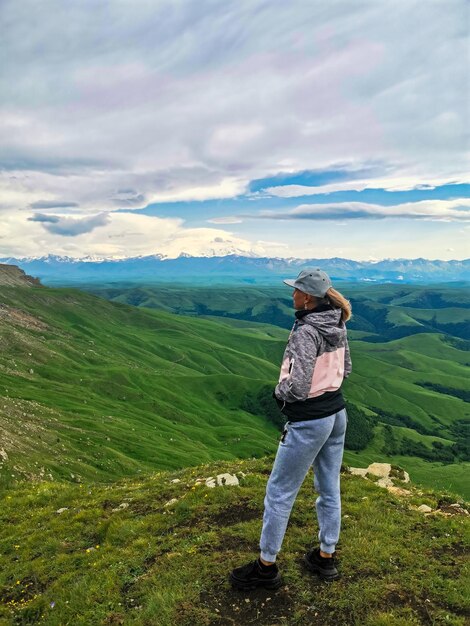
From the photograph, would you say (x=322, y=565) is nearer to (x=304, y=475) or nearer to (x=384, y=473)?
(x=304, y=475)

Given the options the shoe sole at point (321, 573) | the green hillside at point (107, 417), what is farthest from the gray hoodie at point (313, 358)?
the green hillside at point (107, 417)

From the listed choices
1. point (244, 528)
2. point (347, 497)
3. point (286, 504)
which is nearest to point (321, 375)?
point (286, 504)

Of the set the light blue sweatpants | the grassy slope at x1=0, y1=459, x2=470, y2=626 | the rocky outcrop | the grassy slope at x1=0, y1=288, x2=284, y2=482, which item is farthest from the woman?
the grassy slope at x1=0, y1=288, x2=284, y2=482

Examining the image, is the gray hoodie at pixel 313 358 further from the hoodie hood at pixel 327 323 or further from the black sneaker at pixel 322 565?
the black sneaker at pixel 322 565

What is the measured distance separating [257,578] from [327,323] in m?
5.73

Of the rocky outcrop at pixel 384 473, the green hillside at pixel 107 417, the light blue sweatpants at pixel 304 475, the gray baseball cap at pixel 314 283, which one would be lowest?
the green hillside at pixel 107 417

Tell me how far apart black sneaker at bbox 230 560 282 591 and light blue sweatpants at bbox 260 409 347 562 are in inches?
14.5

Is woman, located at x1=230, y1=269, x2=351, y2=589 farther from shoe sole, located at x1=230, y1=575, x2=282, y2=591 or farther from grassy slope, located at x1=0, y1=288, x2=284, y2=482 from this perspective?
grassy slope, located at x1=0, y1=288, x2=284, y2=482

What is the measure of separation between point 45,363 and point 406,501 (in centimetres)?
12422

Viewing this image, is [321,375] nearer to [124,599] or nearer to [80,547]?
[124,599]

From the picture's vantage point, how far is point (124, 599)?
31.3 feet

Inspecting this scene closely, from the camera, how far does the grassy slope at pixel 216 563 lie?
8.56 metres

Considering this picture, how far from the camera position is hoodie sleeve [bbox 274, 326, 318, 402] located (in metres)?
8.24

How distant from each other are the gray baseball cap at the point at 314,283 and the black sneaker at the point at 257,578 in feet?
19.8
